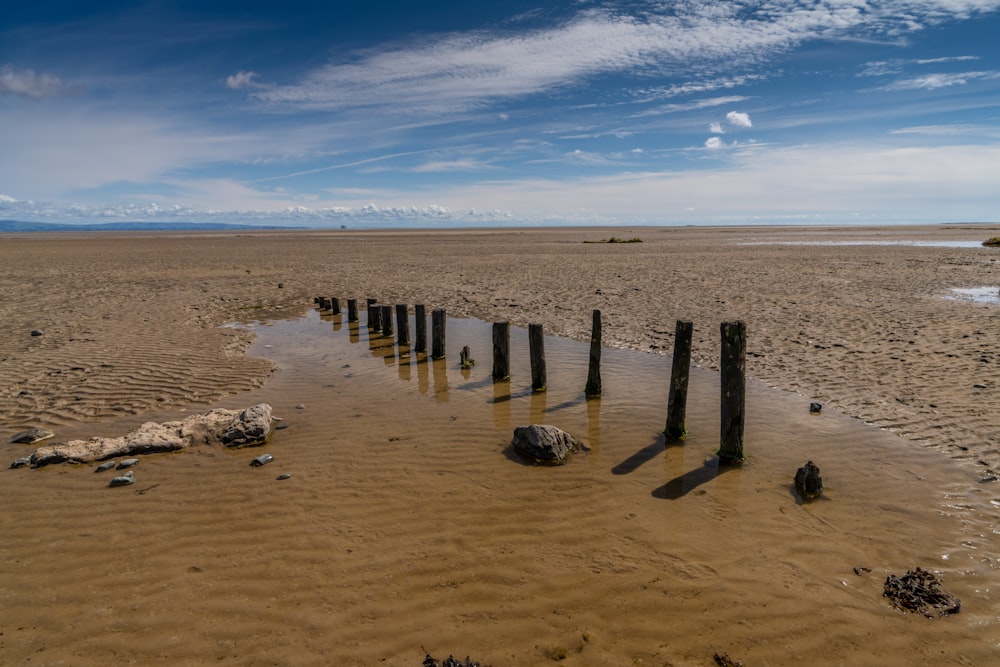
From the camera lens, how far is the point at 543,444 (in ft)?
→ 27.2

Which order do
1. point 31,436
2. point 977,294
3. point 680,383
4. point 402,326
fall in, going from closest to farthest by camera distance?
point 680,383 < point 31,436 < point 402,326 < point 977,294

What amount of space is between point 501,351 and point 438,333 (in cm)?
272

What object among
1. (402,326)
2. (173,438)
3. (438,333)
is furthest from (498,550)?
(402,326)

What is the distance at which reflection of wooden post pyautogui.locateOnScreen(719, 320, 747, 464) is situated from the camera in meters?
8.11

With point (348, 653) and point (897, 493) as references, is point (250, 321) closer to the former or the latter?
point (348, 653)

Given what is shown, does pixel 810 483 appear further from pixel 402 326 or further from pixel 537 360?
pixel 402 326

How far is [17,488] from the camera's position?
7.52 meters

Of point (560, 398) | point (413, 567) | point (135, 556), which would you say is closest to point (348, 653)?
point (413, 567)

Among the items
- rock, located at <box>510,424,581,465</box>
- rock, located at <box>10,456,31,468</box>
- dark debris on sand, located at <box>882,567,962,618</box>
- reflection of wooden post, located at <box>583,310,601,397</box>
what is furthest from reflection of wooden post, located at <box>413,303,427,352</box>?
dark debris on sand, located at <box>882,567,962,618</box>

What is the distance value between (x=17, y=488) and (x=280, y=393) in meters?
4.70

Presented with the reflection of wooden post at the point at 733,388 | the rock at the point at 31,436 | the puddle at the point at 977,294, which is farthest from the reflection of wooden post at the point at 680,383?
the puddle at the point at 977,294

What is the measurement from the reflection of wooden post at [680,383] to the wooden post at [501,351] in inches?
158

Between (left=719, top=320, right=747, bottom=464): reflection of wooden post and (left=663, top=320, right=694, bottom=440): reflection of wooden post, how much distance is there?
0.74m

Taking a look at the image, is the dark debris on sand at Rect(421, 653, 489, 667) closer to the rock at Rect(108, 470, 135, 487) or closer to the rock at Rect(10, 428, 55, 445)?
the rock at Rect(108, 470, 135, 487)
